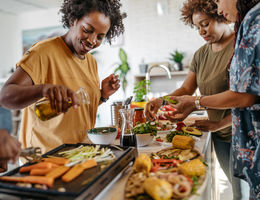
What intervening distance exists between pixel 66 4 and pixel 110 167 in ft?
4.03

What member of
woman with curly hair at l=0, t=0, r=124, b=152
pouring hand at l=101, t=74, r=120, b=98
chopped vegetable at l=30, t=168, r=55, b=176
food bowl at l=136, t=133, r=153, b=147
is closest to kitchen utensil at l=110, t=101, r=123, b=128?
pouring hand at l=101, t=74, r=120, b=98

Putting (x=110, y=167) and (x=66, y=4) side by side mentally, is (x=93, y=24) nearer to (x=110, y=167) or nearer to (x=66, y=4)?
(x=66, y=4)

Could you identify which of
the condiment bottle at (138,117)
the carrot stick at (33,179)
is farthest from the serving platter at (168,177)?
the condiment bottle at (138,117)

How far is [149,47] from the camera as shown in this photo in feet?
17.7

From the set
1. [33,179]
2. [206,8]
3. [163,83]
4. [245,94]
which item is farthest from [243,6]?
[163,83]

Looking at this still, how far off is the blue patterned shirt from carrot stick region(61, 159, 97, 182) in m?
0.72

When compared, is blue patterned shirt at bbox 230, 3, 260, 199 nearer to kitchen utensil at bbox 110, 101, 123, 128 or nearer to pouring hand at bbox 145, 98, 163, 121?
pouring hand at bbox 145, 98, 163, 121

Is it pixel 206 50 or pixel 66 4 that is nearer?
pixel 66 4

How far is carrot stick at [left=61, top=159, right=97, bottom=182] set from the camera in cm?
81

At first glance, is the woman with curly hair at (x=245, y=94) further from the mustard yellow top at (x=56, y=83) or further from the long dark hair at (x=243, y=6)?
the mustard yellow top at (x=56, y=83)

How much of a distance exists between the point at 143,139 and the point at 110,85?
0.55 meters

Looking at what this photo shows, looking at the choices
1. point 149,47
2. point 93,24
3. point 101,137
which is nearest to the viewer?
point 101,137

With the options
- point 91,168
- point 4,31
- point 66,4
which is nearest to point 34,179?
point 91,168

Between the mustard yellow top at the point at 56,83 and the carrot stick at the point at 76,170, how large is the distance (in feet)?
1.97
